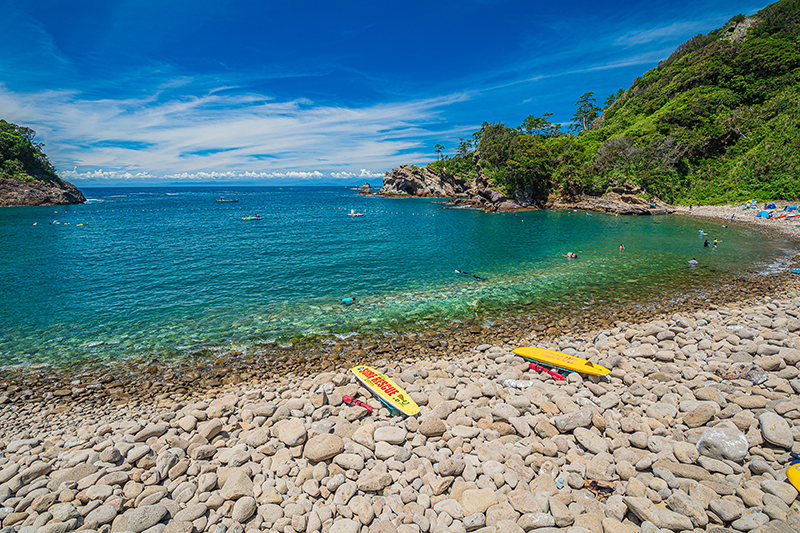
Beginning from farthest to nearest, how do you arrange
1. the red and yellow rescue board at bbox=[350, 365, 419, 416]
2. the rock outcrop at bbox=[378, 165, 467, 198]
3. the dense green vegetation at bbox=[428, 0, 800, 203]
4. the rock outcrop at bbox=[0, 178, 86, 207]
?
1. the rock outcrop at bbox=[378, 165, 467, 198]
2. the rock outcrop at bbox=[0, 178, 86, 207]
3. the dense green vegetation at bbox=[428, 0, 800, 203]
4. the red and yellow rescue board at bbox=[350, 365, 419, 416]

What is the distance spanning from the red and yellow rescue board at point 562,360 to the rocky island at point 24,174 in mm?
135292

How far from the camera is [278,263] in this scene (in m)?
31.5

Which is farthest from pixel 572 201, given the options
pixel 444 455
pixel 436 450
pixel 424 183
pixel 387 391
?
pixel 444 455

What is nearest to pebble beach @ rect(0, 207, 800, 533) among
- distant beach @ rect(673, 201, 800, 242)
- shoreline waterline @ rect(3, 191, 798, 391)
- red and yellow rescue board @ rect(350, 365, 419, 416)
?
red and yellow rescue board @ rect(350, 365, 419, 416)

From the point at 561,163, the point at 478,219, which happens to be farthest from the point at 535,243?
the point at 561,163

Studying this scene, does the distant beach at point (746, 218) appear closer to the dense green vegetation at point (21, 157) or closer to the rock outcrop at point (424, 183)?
the rock outcrop at point (424, 183)

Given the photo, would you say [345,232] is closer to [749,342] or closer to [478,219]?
[478,219]

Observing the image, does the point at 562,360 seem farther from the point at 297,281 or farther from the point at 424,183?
the point at 424,183

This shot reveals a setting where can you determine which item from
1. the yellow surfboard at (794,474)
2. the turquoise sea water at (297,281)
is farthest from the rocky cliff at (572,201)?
the yellow surfboard at (794,474)

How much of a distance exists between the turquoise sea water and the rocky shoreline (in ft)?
17.9

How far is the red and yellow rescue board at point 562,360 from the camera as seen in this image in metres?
11.3

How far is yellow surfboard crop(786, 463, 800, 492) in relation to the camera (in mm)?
6012

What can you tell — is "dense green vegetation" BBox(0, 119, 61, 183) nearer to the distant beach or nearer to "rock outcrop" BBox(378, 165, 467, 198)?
"rock outcrop" BBox(378, 165, 467, 198)

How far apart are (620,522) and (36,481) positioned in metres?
11.9
